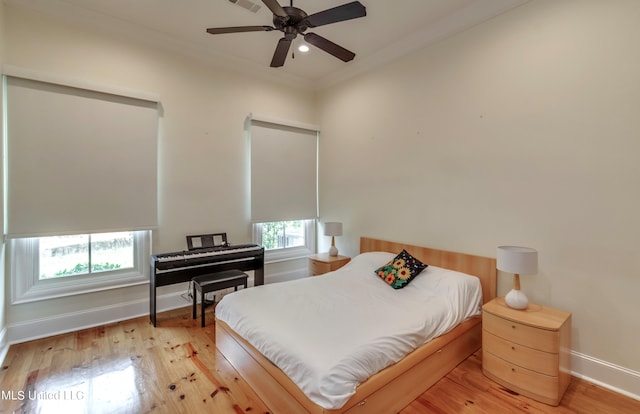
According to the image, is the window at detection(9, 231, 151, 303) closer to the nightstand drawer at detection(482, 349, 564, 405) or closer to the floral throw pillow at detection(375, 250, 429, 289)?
the floral throw pillow at detection(375, 250, 429, 289)

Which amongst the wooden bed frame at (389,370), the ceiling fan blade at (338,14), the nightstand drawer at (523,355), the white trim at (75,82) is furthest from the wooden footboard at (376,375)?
the white trim at (75,82)

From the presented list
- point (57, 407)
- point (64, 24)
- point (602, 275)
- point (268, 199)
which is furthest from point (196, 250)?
point (602, 275)

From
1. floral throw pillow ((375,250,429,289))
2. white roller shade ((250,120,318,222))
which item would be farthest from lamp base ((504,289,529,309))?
white roller shade ((250,120,318,222))

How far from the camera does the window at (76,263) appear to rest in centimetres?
276

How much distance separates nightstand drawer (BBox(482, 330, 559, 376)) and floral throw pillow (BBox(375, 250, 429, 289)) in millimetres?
766

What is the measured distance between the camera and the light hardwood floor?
1.92 metres

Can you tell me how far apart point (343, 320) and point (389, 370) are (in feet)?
1.48

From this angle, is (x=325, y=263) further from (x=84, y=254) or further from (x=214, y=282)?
(x=84, y=254)

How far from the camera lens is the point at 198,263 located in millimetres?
3285

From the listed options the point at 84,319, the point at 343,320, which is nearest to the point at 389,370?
the point at 343,320

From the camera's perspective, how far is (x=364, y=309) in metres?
2.31

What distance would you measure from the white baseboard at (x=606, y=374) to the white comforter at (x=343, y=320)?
78 centimetres

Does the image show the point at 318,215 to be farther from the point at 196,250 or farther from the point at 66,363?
the point at 66,363

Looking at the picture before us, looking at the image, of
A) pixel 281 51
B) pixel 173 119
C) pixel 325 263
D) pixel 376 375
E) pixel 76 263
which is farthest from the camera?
pixel 325 263
